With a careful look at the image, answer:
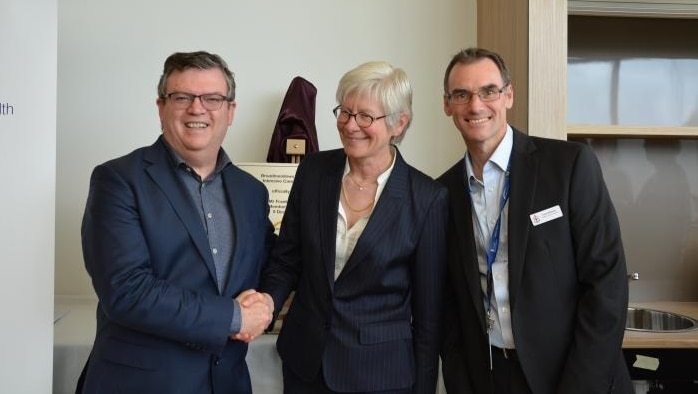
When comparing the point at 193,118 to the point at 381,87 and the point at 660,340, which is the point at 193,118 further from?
the point at 660,340

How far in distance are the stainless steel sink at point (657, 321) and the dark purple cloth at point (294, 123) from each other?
1692 millimetres

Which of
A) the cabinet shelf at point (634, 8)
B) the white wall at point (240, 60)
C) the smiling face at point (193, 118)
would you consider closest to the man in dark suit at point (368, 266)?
the smiling face at point (193, 118)

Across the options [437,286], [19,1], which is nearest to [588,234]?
[437,286]

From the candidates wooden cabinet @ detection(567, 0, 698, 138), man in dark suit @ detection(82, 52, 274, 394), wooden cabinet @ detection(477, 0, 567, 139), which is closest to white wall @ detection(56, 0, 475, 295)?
wooden cabinet @ detection(567, 0, 698, 138)

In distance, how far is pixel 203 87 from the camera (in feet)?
4.67

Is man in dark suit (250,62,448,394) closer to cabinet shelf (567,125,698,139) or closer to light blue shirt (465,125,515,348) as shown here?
light blue shirt (465,125,515,348)

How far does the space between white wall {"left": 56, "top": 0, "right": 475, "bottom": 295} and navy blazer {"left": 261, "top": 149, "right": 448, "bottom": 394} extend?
135 centimetres

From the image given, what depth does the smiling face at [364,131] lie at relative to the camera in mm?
1508

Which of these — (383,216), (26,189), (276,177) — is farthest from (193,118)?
(276,177)

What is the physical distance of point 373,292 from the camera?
1.48 metres

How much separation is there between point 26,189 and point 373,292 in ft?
4.22

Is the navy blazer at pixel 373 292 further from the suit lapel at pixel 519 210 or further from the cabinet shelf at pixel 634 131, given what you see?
the cabinet shelf at pixel 634 131

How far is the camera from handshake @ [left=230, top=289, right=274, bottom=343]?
137cm

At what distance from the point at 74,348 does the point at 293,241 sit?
1045mm
